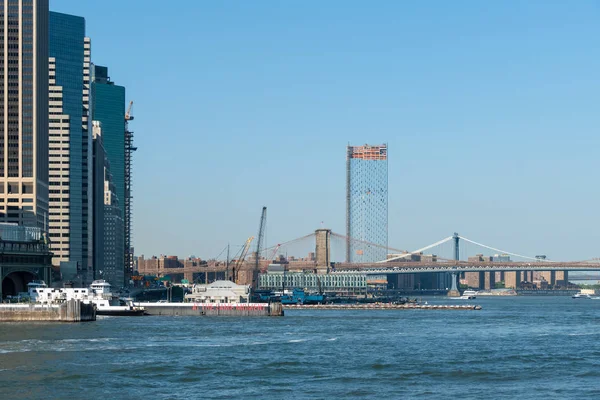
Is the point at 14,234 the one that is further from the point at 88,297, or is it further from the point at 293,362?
the point at 293,362

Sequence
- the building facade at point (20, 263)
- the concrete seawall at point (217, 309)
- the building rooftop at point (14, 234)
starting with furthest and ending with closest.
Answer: the building rooftop at point (14, 234), the building facade at point (20, 263), the concrete seawall at point (217, 309)

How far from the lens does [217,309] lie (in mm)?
166875

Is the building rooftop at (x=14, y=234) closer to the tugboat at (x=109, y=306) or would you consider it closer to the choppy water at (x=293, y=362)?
the tugboat at (x=109, y=306)

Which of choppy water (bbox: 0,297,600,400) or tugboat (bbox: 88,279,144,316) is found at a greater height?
tugboat (bbox: 88,279,144,316)

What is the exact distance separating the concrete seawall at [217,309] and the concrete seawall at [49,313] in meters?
29.9

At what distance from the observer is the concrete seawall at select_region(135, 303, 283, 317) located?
16450cm

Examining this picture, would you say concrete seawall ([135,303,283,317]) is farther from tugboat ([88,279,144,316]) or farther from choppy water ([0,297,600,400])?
choppy water ([0,297,600,400])

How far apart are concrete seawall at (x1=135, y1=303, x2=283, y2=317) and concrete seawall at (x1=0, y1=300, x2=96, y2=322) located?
29917 mm

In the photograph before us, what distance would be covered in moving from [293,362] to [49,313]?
199ft

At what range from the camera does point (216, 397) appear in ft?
215

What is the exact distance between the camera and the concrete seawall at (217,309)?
164500 millimetres

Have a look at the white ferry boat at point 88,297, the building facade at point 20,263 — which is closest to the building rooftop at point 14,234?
the building facade at point 20,263

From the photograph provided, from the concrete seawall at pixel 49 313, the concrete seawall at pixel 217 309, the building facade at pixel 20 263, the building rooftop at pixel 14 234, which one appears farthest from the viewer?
the building rooftop at pixel 14 234

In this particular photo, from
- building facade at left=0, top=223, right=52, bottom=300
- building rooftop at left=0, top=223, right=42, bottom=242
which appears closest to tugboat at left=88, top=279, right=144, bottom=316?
building facade at left=0, top=223, right=52, bottom=300
